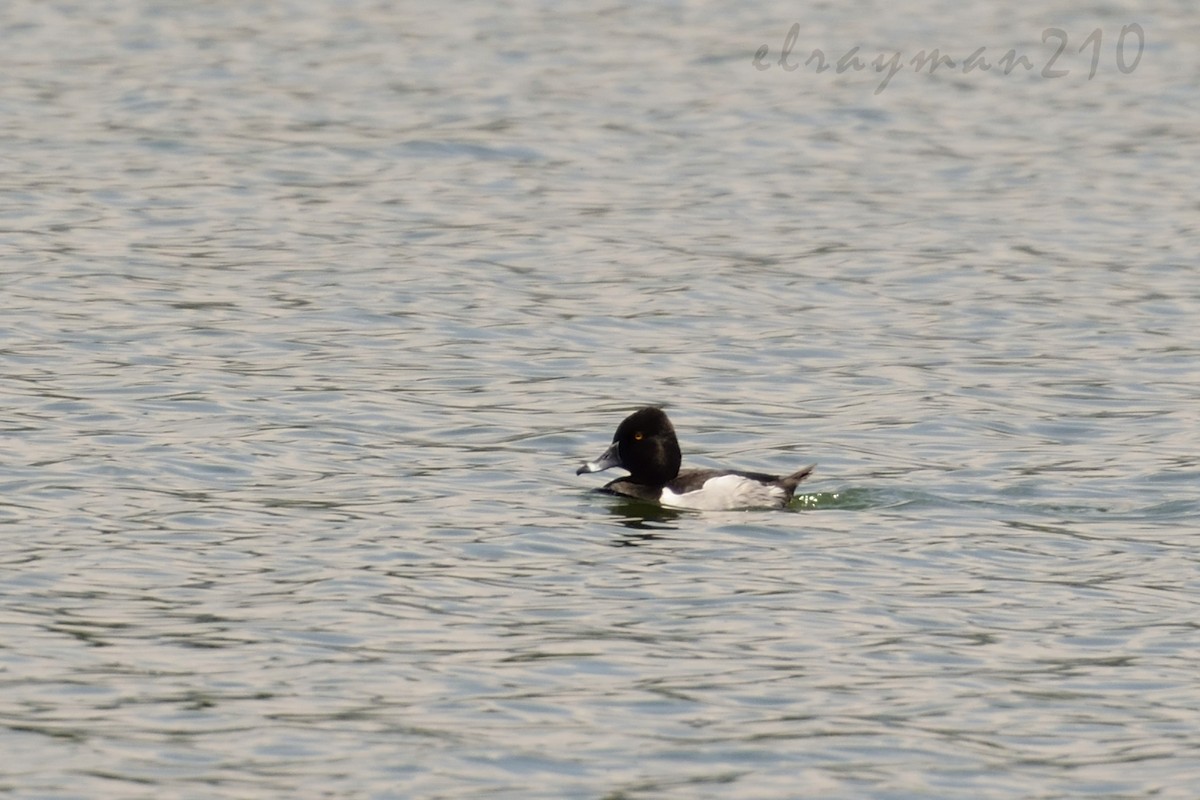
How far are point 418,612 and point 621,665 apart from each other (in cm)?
139

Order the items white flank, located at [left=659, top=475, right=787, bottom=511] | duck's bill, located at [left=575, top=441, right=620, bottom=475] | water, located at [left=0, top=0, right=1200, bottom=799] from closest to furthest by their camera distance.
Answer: water, located at [left=0, top=0, right=1200, bottom=799]
white flank, located at [left=659, top=475, right=787, bottom=511]
duck's bill, located at [left=575, top=441, right=620, bottom=475]

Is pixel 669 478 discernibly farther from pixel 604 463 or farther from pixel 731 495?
pixel 731 495

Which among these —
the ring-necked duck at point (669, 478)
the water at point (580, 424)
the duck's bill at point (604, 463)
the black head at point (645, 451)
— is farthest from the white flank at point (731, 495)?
the duck's bill at point (604, 463)

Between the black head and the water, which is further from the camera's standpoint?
the black head

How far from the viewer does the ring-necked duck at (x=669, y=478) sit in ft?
49.5

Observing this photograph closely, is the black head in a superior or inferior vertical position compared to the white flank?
superior

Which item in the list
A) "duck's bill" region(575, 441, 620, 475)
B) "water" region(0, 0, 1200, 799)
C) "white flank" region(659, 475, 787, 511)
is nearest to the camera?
"water" region(0, 0, 1200, 799)

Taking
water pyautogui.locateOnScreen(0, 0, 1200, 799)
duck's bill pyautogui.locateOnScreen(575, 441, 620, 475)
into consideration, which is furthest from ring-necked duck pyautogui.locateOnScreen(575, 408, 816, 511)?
water pyautogui.locateOnScreen(0, 0, 1200, 799)

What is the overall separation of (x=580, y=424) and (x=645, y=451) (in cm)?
195

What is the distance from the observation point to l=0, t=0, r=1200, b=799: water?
10461mm

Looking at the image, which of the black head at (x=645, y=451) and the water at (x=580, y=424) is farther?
the black head at (x=645, y=451)

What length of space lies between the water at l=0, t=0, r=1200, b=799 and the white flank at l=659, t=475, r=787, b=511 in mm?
125

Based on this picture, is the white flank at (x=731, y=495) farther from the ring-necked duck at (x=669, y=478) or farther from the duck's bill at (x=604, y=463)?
the duck's bill at (x=604, y=463)

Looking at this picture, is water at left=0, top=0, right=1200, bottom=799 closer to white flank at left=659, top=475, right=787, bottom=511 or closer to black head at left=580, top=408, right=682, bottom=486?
white flank at left=659, top=475, right=787, bottom=511
